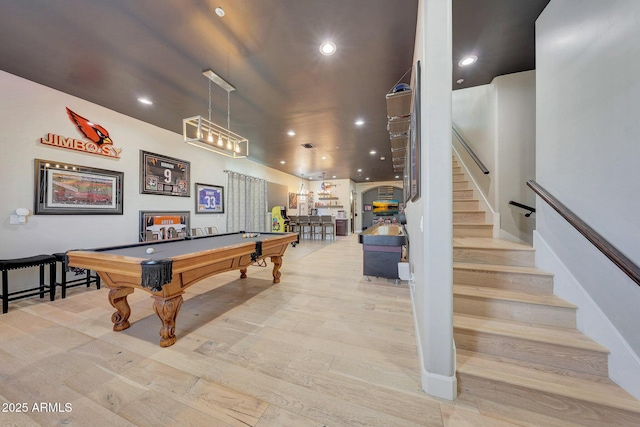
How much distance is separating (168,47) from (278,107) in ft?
5.21

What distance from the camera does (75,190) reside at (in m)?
3.40

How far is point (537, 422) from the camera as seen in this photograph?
3.83ft

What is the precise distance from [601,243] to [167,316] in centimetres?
319

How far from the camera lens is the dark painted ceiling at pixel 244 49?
189cm

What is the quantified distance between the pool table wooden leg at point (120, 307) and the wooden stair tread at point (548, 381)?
3.00m

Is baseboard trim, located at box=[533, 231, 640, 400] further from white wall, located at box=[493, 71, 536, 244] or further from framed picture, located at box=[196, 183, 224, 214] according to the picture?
framed picture, located at box=[196, 183, 224, 214]

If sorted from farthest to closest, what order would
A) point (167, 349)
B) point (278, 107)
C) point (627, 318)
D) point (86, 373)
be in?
point (278, 107) → point (167, 349) → point (86, 373) → point (627, 318)

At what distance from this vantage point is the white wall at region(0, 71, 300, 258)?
9.31 ft

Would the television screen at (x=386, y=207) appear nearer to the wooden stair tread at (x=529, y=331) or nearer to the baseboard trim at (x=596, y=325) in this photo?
the baseboard trim at (x=596, y=325)

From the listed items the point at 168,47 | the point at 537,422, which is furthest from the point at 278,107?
the point at 537,422

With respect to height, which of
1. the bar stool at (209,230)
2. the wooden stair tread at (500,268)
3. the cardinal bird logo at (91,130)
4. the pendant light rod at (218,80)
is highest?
the pendant light rod at (218,80)

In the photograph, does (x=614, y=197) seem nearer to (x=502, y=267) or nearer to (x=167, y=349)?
(x=502, y=267)

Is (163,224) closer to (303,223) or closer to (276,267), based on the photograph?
(276,267)

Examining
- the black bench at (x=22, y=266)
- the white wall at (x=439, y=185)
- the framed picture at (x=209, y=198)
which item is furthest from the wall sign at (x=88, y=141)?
the white wall at (x=439, y=185)
